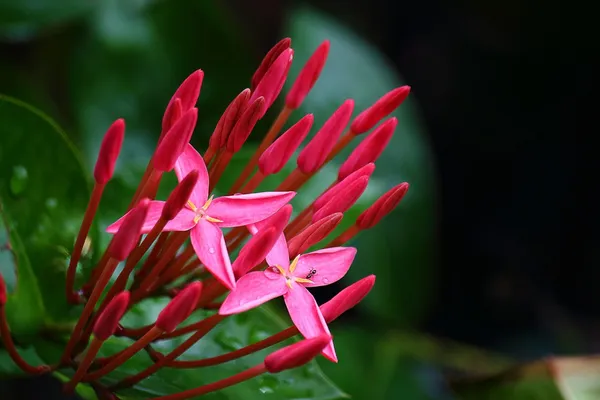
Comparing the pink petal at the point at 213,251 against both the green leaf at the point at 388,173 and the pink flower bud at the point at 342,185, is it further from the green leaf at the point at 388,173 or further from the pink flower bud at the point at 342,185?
the green leaf at the point at 388,173

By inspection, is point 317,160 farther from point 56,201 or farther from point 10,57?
point 10,57

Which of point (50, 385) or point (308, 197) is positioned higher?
point (308, 197)

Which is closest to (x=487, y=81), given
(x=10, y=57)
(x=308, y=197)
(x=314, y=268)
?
(x=308, y=197)

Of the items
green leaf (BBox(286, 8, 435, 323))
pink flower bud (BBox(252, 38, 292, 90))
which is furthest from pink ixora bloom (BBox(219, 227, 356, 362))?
green leaf (BBox(286, 8, 435, 323))

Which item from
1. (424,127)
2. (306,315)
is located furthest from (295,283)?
(424,127)

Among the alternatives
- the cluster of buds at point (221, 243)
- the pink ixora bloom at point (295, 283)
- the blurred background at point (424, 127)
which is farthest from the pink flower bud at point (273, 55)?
the blurred background at point (424, 127)
